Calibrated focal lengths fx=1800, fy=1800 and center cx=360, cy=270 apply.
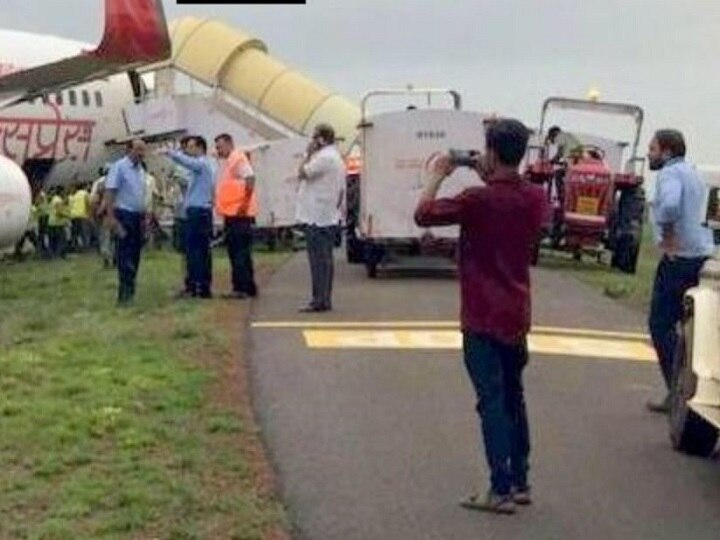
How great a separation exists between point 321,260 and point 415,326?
1335 millimetres

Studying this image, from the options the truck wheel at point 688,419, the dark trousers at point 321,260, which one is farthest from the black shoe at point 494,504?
the dark trousers at point 321,260

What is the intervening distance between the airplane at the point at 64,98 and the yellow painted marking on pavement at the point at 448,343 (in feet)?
20.8

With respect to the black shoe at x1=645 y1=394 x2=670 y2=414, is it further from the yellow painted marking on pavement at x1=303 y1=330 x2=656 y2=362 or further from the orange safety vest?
the orange safety vest

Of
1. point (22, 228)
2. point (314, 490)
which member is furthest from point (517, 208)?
point (22, 228)

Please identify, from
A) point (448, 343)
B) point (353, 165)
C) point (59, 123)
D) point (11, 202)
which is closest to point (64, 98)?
point (59, 123)

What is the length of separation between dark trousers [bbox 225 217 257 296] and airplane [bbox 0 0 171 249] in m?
3.08

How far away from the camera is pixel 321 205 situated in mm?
17062

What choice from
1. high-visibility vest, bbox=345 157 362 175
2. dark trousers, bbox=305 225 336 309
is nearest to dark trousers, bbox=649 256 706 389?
dark trousers, bbox=305 225 336 309

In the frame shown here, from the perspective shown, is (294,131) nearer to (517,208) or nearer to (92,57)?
(92,57)

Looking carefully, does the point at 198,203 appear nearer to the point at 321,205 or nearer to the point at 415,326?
the point at 321,205

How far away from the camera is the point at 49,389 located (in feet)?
39.2

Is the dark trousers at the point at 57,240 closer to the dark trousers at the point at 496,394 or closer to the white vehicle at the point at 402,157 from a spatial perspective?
the white vehicle at the point at 402,157

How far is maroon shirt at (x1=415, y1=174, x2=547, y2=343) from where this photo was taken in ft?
28.1

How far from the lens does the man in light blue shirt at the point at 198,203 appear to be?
17.9 m
